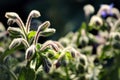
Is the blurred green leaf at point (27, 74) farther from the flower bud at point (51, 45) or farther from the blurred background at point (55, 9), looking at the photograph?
the blurred background at point (55, 9)

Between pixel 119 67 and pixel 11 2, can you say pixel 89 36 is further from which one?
pixel 11 2

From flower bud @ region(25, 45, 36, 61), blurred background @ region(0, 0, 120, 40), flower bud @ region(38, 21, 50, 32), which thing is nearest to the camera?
→ flower bud @ region(25, 45, 36, 61)

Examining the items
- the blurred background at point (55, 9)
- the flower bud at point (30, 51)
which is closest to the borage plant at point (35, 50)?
the flower bud at point (30, 51)

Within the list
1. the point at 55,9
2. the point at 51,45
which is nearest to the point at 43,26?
the point at 51,45

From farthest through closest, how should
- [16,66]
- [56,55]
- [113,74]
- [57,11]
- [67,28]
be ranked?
[57,11]
[67,28]
[113,74]
[16,66]
[56,55]

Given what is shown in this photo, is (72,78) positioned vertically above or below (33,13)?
below

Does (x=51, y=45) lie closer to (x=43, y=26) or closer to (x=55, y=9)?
(x=43, y=26)

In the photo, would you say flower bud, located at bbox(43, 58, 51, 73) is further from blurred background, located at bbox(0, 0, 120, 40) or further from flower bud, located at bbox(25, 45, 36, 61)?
blurred background, located at bbox(0, 0, 120, 40)

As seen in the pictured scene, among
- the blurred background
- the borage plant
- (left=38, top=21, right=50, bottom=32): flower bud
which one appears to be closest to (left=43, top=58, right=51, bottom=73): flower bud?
the borage plant

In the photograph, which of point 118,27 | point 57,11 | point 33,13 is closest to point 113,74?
point 118,27
